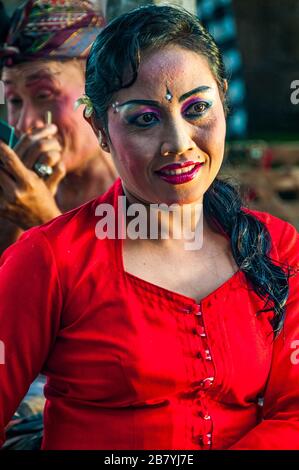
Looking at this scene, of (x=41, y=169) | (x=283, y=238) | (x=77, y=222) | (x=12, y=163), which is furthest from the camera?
(x=41, y=169)

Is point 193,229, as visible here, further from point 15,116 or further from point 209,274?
point 15,116

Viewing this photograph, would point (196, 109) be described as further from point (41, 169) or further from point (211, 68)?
point (41, 169)

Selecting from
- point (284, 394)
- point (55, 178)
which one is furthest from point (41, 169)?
point (284, 394)

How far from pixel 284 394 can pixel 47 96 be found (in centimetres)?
131

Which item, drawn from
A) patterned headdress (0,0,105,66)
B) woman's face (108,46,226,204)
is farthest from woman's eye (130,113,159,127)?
patterned headdress (0,0,105,66)

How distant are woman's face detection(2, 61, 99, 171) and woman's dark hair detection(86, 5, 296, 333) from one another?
0.86 meters

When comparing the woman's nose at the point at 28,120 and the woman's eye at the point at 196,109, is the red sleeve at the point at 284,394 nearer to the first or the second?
the woman's eye at the point at 196,109

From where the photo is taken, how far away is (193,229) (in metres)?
1.68

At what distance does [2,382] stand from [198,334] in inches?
15.7

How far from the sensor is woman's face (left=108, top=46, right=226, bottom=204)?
1.49 m

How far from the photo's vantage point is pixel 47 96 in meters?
2.49

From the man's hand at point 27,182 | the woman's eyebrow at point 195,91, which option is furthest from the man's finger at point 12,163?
the woman's eyebrow at point 195,91

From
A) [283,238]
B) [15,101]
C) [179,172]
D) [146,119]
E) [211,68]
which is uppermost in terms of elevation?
[15,101]
